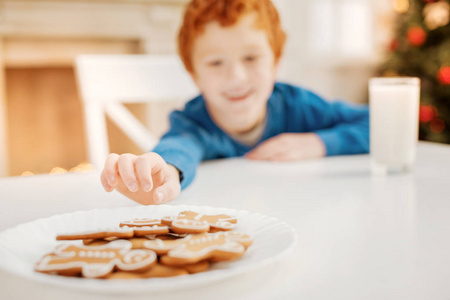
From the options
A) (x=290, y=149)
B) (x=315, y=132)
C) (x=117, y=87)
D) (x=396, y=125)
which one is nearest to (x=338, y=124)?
(x=315, y=132)

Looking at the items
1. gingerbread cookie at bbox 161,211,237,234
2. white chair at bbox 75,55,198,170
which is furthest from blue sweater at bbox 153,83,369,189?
gingerbread cookie at bbox 161,211,237,234

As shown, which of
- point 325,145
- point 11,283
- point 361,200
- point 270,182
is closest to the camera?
point 11,283

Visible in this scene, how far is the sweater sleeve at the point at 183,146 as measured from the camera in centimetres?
69

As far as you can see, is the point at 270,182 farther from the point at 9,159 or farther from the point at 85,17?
the point at 9,159

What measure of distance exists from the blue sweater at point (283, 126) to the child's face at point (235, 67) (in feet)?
0.19

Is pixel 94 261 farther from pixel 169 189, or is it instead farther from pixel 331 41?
pixel 331 41

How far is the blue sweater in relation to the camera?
3.24ft

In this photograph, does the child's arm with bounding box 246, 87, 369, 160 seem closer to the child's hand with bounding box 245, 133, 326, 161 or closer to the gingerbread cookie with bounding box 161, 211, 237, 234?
A: the child's hand with bounding box 245, 133, 326, 161

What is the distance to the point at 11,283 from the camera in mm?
329

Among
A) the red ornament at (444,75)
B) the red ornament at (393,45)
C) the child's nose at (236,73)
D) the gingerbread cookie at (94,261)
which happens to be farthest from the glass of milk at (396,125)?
the red ornament at (393,45)

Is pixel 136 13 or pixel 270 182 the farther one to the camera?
pixel 136 13

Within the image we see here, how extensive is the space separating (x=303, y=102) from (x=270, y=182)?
520 mm

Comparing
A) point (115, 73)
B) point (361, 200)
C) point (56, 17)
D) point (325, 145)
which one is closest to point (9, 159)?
point (56, 17)

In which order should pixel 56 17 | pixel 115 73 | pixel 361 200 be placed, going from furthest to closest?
pixel 56 17 → pixel 115 73 → pixel 361 200
